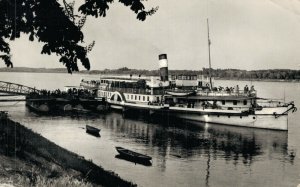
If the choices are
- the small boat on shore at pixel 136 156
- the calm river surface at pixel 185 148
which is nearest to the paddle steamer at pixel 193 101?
the calm river surface at pixel 185 148

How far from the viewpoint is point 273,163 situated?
3041 centimetres

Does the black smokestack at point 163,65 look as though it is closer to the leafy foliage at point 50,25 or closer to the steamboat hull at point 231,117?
the steamboat hull at point 231,117

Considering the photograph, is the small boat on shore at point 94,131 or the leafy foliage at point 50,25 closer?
the leafy foliage at point 50,25

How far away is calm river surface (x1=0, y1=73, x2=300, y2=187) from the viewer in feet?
83.7

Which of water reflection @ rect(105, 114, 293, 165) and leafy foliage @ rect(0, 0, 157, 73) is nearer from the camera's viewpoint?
leafy foliage @ rect(0, 0, 157, 73)

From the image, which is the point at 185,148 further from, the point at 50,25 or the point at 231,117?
the point at 50,25

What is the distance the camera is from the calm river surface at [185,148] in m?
25.5

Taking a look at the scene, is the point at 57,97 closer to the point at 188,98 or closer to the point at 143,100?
the point at 143,100

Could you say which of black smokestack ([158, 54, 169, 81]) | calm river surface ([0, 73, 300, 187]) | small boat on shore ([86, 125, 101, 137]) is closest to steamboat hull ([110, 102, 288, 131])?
calm river surface ([0, 73, 300, 187])

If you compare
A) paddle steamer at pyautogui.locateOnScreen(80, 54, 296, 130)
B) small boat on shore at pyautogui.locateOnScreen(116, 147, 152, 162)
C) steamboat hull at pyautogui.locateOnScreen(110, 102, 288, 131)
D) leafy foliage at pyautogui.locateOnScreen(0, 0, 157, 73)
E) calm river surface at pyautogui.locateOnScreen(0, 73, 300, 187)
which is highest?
leafy foliage at pyautogui.locateOnScreen(0, 0, 157, 73)

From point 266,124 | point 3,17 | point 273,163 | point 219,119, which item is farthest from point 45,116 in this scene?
point 3,17

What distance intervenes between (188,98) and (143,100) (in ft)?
27.0

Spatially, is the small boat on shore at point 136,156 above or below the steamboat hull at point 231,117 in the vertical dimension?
below

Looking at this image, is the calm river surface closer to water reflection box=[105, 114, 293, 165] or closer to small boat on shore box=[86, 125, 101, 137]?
water reflection box=[105, 114, 293, 165]
